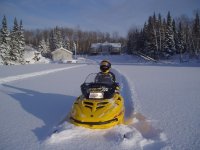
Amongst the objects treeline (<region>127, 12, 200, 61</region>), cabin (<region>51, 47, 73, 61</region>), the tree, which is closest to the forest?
treeline (<region>127, 12, 200, 61</region>)

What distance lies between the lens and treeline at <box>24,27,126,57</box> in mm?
103812

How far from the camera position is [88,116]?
5.90 meters

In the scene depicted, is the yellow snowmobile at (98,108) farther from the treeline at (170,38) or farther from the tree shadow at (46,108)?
the treeline at (170,38)

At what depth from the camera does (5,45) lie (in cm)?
5206

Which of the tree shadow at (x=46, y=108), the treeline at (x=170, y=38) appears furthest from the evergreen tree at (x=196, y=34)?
the tree shadow at (x=46, y=108)

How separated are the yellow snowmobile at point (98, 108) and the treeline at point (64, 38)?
9093cm

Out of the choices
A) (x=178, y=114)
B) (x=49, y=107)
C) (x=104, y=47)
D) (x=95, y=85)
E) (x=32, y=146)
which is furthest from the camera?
(x=104, y=47)

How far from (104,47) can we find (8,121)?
350ft

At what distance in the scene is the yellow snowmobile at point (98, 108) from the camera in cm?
585

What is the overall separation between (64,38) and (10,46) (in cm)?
6591

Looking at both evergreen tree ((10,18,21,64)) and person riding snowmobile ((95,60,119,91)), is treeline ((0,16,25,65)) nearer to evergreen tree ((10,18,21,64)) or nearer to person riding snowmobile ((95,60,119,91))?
evergreen tree ((10,18,21,64))

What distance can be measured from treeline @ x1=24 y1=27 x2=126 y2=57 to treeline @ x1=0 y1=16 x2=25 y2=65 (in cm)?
3721

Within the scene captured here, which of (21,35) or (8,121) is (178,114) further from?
(21,35)

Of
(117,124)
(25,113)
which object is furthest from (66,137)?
(25,113)
